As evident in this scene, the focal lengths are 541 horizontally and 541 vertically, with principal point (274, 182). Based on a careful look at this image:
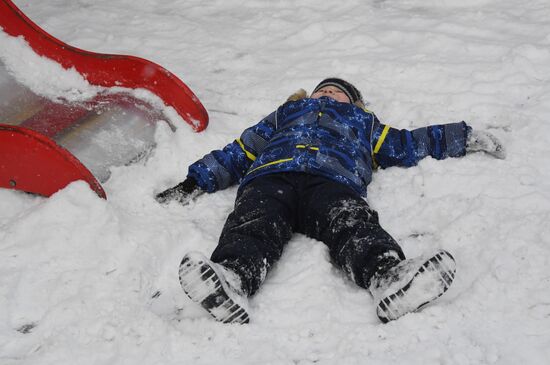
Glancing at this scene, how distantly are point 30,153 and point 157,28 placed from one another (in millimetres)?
2300

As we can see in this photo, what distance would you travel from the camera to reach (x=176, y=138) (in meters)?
2.77

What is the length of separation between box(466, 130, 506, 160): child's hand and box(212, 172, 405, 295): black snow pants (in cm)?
72

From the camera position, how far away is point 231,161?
8.21ft

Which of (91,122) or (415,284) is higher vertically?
(415,284)

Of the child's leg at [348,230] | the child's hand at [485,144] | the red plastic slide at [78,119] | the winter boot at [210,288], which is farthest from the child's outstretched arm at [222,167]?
the child's hand at [485,144]

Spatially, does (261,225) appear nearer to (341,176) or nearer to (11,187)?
(341,176)

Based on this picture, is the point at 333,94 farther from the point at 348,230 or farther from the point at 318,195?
the point at 348,230

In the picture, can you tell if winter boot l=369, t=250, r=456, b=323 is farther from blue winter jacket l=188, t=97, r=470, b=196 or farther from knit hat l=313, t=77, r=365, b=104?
knit hat l=313, t=77, r=365, b=104

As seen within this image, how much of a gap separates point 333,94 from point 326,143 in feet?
1.67

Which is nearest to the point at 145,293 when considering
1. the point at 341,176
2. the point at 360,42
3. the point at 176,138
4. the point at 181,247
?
the point at 181,247

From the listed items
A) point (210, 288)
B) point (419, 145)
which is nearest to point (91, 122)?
point (210, 288)

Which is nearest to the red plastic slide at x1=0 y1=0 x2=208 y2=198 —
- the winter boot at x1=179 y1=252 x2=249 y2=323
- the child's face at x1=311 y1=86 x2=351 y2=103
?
the child's face at x1=311 y1=86 x2=351 y2=103

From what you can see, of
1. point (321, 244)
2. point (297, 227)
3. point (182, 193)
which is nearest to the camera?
point (321, 244)

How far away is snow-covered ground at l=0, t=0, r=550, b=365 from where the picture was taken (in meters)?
1.63
